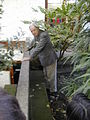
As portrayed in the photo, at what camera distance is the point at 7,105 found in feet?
1.77

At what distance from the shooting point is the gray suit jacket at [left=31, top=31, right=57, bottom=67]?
123 inches

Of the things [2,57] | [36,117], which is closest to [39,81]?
[36,117]

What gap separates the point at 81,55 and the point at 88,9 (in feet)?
2.11

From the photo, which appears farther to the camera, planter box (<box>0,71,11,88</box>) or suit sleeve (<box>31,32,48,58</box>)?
suit sleeve (<box>31,32,48,58</box>)

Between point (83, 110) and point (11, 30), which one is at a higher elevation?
point (11, 30)

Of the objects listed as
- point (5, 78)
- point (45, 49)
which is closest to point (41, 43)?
point (45, 49)

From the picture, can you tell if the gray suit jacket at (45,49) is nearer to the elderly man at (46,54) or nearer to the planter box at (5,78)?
the elderly man at (46,54)

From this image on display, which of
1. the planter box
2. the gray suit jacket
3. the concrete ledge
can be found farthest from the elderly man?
the concrete ledge

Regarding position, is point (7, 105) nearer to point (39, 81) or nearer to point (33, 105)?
point (33, 105)

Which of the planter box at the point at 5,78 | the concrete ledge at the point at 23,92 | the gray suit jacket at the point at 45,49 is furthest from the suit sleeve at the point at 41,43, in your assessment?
the planter box at the point at 5,78

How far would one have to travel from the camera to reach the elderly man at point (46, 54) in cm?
313

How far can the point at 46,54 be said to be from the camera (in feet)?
11.0

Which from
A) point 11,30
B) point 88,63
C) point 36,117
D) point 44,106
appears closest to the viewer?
point 88,63

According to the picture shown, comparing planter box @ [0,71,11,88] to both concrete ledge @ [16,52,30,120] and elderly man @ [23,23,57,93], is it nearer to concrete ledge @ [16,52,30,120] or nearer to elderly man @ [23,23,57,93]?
concrete ledge @ [16,52,30,120]
